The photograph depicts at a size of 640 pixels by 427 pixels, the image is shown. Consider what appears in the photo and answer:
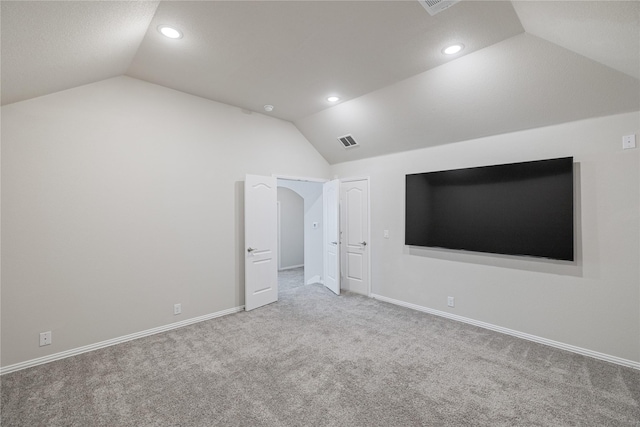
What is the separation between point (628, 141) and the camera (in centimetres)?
259

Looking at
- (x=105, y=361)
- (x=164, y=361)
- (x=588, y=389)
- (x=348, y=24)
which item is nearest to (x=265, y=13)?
(x=348, y=24)

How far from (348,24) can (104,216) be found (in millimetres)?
3126

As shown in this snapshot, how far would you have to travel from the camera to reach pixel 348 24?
2.22m

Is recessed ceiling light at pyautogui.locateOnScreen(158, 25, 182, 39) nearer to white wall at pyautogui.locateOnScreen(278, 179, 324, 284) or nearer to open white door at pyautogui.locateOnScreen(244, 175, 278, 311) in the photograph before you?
open white door at pyautogui.locateOnScreen(244, 175, 278, 311)

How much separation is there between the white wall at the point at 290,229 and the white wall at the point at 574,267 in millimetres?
4040

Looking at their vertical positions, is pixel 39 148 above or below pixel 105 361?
above

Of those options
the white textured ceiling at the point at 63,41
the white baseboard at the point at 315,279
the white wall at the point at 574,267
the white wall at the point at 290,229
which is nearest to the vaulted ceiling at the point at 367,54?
the white textured ceiling at the point at 63,41

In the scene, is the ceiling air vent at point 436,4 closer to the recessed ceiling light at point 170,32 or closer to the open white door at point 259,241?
the recessed ceiling light at point 170,32

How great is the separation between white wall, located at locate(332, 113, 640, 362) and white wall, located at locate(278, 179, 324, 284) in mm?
2199

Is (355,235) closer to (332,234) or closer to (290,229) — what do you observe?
(332,234)

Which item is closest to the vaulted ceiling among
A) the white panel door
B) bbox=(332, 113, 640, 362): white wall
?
bbox=(332, 113, 640, 362): white wall

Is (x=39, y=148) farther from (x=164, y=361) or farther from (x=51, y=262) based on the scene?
(x=164, y=361)

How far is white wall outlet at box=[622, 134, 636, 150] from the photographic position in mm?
2567

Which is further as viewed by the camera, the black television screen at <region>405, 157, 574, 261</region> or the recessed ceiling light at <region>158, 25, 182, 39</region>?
the black television screen at <region>405, 157, 574, 261</region>
